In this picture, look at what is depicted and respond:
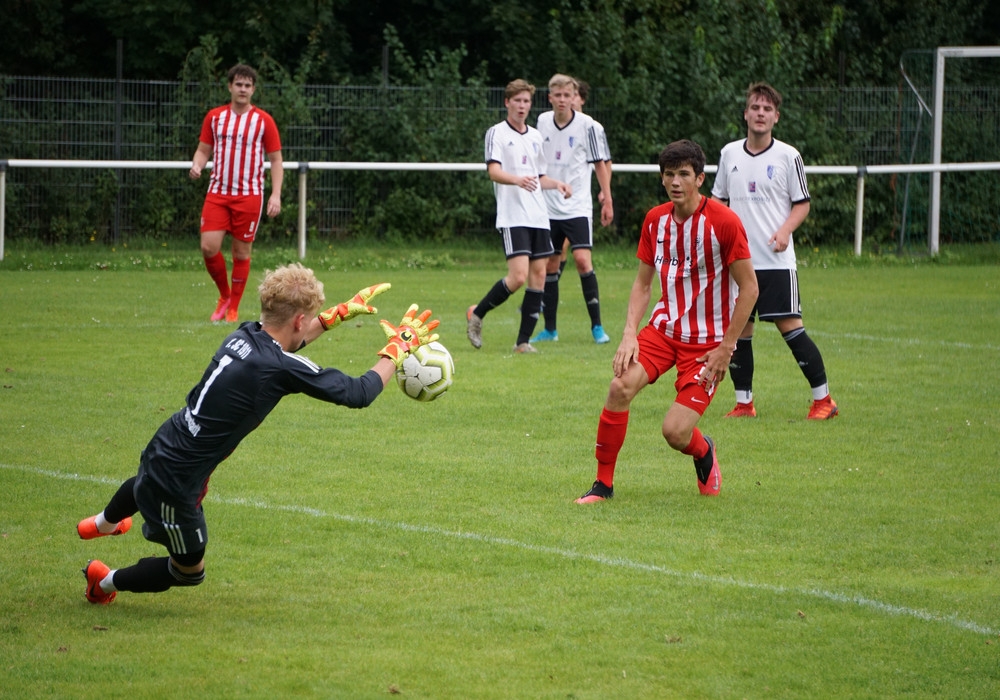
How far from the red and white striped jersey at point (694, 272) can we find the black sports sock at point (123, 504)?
2.89m

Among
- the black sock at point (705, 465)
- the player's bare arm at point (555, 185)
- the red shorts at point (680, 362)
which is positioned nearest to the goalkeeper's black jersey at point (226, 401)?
the red shorts at point (680, 362)

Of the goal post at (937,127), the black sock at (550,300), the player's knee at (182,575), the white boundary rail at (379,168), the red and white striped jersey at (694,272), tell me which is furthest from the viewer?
the goal post at (937,127)

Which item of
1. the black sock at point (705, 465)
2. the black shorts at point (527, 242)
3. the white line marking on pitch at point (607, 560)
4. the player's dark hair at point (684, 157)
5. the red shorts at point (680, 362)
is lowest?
the white line marking on pitch at point (607, 560)

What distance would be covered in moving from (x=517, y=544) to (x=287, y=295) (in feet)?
5.52

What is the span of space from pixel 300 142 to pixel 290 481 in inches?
559

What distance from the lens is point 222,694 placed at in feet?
13.5

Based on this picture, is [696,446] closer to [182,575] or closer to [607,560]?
[607,560]

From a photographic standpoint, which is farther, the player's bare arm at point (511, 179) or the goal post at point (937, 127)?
the goal post at point (937, 127)

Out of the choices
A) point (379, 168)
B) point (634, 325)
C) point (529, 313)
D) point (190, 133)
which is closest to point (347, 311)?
point (634, 325)

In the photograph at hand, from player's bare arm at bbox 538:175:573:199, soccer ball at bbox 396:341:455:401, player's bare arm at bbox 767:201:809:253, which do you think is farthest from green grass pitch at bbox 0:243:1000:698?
player's bare arm at bbox 538:175:573:199

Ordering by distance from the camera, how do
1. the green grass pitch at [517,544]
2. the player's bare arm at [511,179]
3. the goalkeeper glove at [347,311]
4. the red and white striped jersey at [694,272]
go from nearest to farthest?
the green grass pitch at [517,544], the goalkeeper glove at [347,311], the red and white striped jersey at [694,272], the player's bare arm at [511,179]

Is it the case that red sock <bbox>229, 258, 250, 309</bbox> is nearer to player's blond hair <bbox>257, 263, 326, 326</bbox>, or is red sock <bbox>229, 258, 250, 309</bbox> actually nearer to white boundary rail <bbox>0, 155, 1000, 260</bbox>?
white boundary rail <bbox>0, 155, 1000, 260</bbox>

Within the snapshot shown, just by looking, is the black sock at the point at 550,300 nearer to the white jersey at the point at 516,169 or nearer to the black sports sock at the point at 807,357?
the white jersey at the point at 516,169

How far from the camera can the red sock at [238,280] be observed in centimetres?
1262
